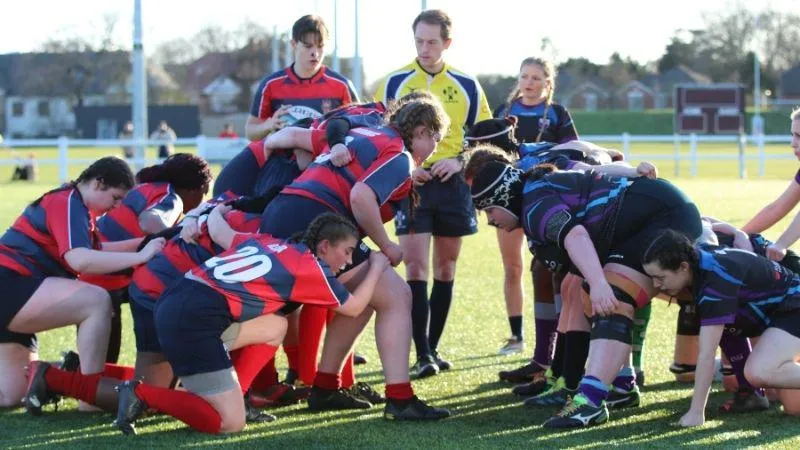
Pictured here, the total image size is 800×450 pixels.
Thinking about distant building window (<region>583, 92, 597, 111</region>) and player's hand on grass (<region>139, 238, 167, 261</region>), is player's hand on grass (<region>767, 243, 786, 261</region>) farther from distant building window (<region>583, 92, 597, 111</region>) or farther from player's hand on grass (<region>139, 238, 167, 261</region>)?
distant building window (<region>583, 92, 597, 111</region>)

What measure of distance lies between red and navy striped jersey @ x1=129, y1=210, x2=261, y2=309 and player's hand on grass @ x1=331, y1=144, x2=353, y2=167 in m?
0.67

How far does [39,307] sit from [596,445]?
2679mm

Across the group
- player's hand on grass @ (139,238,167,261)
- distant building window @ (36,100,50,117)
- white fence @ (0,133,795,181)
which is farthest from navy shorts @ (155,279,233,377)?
distant building window @ (36,100,50,117)

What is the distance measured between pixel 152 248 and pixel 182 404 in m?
0.94

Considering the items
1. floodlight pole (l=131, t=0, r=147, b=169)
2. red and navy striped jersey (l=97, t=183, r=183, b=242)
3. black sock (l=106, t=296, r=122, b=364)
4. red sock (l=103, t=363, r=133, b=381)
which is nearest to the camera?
red sock (l=103, t=363, r=133, b=381)

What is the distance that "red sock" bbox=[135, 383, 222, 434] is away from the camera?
5227mm

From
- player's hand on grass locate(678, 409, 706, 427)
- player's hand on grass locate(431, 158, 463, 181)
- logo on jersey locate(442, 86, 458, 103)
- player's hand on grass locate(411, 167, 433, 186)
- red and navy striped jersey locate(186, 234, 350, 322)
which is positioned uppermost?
logo on jersey locate(442, 86, 458, 103)

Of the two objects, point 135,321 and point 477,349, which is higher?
point 135,321

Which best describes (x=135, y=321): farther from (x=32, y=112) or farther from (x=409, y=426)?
(x=32, y=112)

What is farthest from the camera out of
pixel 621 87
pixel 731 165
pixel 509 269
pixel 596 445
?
pixel 621 87

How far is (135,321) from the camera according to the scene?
5789mm

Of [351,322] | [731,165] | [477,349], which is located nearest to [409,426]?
[351,322]

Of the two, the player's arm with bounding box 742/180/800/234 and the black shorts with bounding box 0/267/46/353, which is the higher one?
the player's arm with bounding box 742/180/800/234

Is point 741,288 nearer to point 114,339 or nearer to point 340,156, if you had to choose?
point 340,156
